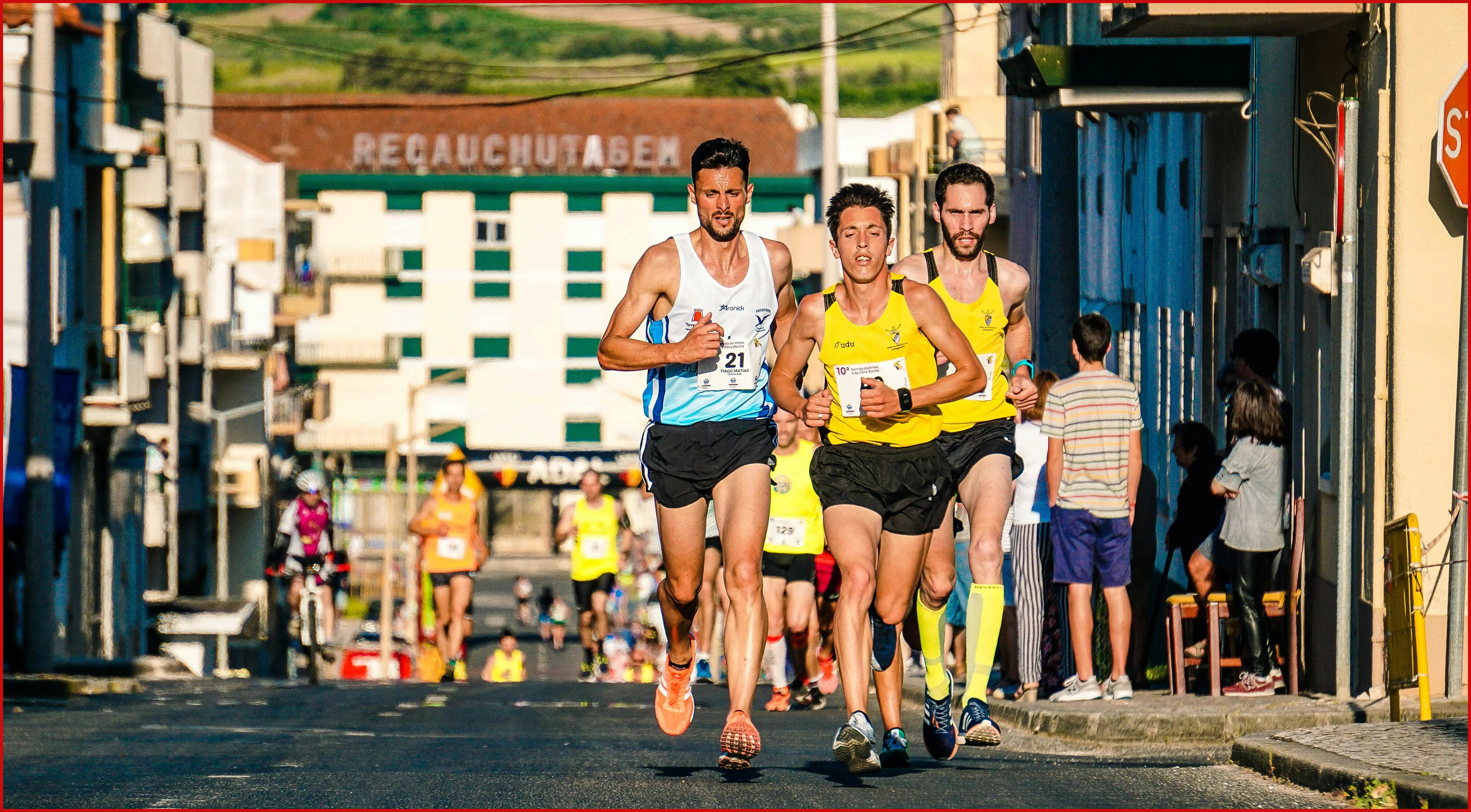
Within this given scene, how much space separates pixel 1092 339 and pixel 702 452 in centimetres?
421

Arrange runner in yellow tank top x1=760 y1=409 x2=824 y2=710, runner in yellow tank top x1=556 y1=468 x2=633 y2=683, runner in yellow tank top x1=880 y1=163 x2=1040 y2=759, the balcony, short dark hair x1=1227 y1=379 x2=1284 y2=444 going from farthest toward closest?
1. the balcony
2. runner in yellow tank top x1=556 y1=468 x2=633 y2=683
3. runner in yellow tank top x1=760 y1=409 x2=824 y2=710
4. short dark hair x1=1227 y1=379 x2=1284 y2=444
5. runner in yellow tank top x1=880 y1=163 x2=1040 y2=759

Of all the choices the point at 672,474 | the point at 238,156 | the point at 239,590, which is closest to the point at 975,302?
the point at 672,474

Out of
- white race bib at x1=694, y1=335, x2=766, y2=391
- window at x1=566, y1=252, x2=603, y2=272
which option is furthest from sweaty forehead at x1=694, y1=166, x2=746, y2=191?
window at x1=566, y1=252, x2=603, y2=272

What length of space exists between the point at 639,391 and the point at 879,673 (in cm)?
8491

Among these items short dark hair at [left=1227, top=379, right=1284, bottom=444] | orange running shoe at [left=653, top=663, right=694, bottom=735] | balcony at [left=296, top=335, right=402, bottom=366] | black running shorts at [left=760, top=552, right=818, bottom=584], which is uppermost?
balcony at [left=296, top=335, right=402, bottom=366]

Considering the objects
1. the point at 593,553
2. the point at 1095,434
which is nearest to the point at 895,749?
the point at 1095,434

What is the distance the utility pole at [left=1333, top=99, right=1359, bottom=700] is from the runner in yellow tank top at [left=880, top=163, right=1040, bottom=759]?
3.21 m

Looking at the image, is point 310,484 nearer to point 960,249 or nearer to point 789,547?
point 789,547

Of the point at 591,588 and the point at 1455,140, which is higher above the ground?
the point at 1455,140

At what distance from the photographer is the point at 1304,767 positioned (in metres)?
10.3

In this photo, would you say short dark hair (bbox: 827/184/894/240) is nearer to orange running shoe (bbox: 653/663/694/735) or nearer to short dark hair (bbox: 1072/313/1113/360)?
orange running shoe (bbox: 653/663/694/735)

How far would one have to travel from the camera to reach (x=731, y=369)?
9.77 meters

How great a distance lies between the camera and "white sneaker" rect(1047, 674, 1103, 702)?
1408cm

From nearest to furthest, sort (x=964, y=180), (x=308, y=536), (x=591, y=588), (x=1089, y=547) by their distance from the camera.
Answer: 1. (x=964, y=180)
2. (x=1089, y=547)
3. (x=591, y=588)
4. (x=308, y=536)
